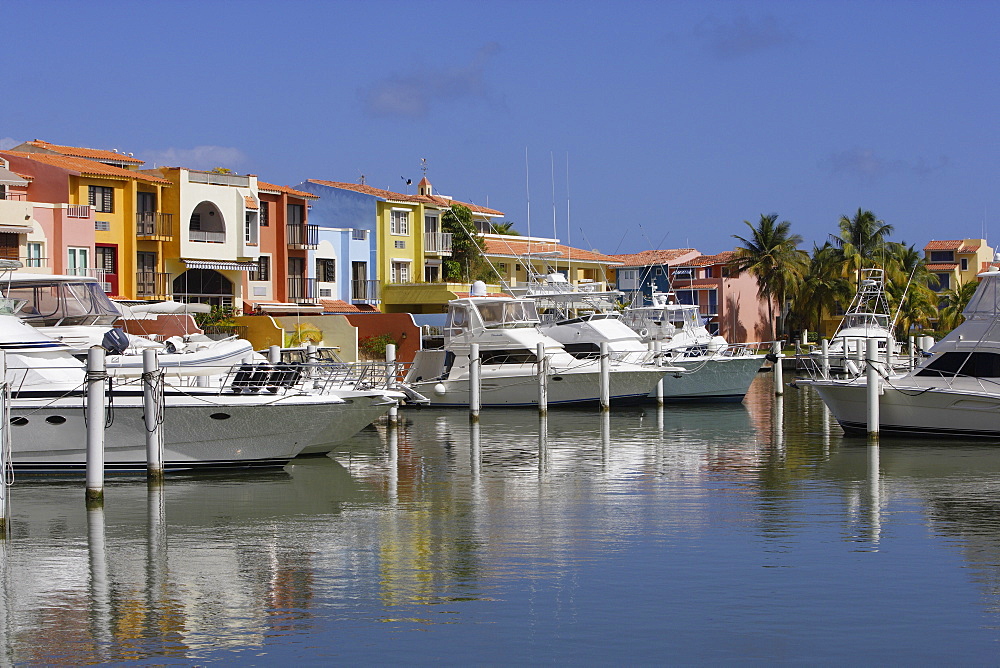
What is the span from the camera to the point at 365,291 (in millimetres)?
65312

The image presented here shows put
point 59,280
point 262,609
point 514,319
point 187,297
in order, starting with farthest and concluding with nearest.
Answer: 1. point 187,297
2. point 514,319
3. point 59,280
4. point 262,609

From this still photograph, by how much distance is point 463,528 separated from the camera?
17.8 meters

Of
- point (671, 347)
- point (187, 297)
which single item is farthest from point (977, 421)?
point (187, 297)

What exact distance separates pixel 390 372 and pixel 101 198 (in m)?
28.1

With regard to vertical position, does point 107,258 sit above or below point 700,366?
above

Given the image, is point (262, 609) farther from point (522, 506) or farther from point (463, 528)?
point (522, 506)

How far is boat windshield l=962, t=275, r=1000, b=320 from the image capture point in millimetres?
27656

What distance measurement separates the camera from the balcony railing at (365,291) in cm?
6512

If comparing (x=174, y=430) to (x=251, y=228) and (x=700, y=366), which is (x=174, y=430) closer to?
(x=700, y=366)

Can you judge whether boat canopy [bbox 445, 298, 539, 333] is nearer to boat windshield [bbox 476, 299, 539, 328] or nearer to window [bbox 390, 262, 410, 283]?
boat windshield [bbox 476, 299, 539, 328]

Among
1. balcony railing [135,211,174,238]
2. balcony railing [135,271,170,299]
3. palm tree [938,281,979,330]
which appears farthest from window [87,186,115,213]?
palm tree [938,281,979,330]

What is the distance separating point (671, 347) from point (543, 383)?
10286 mm

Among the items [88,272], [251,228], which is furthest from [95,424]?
[251,228]

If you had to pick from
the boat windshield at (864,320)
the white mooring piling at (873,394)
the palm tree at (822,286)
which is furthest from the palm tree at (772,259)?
the white mooring piling at (873,394)
